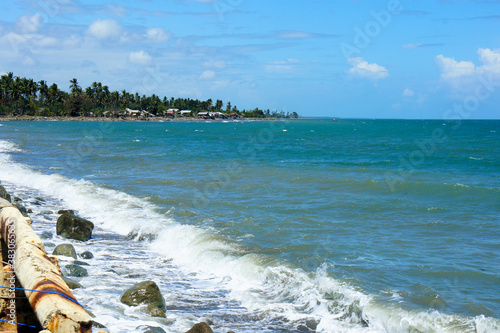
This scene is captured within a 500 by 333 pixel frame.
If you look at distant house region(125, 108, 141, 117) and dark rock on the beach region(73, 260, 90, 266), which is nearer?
dark rock on the beach region(73, 260, 90, 266)

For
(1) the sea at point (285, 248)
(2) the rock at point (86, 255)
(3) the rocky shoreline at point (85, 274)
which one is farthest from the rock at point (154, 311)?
(2) the rock at point (86, 255)

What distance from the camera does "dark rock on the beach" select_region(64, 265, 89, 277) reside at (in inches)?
389

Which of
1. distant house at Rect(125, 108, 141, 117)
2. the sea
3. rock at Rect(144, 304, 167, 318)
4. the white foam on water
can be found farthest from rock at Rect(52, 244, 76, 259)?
distant house at Rect(125, 108, 141, 117)

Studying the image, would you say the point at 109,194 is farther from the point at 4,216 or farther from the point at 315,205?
the point at 4,216

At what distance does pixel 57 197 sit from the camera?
20.0m

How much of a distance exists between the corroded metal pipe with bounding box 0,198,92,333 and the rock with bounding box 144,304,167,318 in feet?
9.25

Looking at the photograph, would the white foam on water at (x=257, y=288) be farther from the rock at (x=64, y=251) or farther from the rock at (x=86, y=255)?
the rock at (x=64, y=251)

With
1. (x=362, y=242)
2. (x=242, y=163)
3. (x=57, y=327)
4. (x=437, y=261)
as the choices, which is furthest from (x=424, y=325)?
(x=242, y=163)

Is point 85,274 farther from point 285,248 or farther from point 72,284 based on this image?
point 285,248

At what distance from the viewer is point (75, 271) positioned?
32.6 feet

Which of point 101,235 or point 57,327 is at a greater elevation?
point 57,327

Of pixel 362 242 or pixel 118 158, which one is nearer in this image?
pixel 362 242

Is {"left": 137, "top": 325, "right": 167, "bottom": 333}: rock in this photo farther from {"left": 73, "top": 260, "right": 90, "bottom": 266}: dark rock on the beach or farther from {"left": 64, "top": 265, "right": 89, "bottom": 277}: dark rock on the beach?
{"left": 73, "top": 260, "right": 90, "bottom": 266}: dark rock on the beach

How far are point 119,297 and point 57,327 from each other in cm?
518
